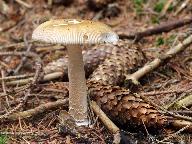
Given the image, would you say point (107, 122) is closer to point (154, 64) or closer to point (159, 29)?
point (154, 64)

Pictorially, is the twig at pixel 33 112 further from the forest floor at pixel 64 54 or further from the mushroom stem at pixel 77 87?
the mushroom stem at pixel 77 87

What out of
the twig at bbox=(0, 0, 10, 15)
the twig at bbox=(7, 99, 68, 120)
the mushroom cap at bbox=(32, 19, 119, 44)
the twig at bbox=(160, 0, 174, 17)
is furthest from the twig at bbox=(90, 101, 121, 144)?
the twig at bbox=(0, 0, 10, 15)

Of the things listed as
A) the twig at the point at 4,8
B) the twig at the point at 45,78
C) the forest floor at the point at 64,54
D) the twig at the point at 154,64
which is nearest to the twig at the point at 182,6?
the forest floor at the point at 64,54

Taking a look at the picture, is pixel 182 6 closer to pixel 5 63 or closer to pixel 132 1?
pixel 132 1

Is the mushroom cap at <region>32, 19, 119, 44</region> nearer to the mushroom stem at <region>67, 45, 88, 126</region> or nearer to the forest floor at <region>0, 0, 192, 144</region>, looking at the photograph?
the mushroom stem at <region>67, 45, 88, 126</region>

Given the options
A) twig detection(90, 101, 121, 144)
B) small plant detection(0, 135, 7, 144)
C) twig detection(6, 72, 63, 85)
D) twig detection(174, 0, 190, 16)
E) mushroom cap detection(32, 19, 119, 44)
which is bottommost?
small plant detection(0, 135, 7, 144)

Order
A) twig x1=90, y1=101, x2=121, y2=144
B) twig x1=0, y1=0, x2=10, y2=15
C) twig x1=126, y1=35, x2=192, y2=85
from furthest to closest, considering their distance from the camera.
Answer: twig x1=0, y1=0, x2=10, y2=15 < twig x1=126, y1=35, x2=192, y2=85 < twig x1=90, y1=101, x2=121, y2=144

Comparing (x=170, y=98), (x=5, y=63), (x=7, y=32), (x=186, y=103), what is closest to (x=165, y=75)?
(x=170, y=98)

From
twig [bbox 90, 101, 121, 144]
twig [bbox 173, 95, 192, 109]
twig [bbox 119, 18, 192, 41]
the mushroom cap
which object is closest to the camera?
→ the mushroom cap
